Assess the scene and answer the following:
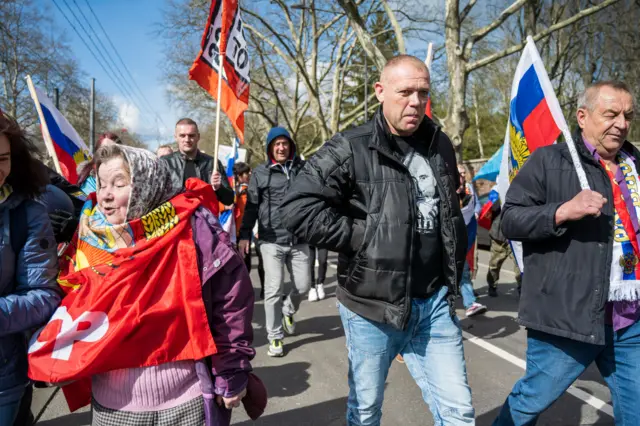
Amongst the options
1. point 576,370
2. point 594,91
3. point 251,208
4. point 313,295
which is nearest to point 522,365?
point 576,370

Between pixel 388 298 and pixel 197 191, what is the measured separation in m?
0.90

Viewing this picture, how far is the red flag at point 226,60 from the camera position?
5062mm

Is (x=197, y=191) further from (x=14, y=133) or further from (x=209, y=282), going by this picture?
(x=14, y=133)

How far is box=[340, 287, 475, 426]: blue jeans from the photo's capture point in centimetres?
225

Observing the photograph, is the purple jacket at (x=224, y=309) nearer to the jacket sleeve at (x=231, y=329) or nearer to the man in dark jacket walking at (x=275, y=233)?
the jacket sleeve at (x=231, y=329)

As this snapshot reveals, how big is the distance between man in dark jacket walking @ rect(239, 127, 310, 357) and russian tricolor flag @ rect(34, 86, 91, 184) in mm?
1660

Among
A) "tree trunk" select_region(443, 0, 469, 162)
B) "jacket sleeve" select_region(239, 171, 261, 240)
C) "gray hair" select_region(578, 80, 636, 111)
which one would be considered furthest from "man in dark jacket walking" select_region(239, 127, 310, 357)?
"tree trunk" select_region(443, 0, 469, 162)

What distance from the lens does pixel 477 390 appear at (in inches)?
151

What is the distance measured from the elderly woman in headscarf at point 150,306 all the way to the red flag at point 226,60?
125 inches

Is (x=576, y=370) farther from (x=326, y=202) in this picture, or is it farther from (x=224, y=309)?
(x=224, y=309)

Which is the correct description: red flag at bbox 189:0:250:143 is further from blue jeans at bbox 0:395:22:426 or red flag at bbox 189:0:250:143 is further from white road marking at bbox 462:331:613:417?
blue jeans at bbox 0:395:22:426

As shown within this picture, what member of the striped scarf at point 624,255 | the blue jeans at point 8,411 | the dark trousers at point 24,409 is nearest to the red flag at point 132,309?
the blue jeans at point 8,411

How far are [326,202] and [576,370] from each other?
1.42 m

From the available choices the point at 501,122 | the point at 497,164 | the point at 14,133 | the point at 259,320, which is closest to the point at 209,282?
the point at 14,133
